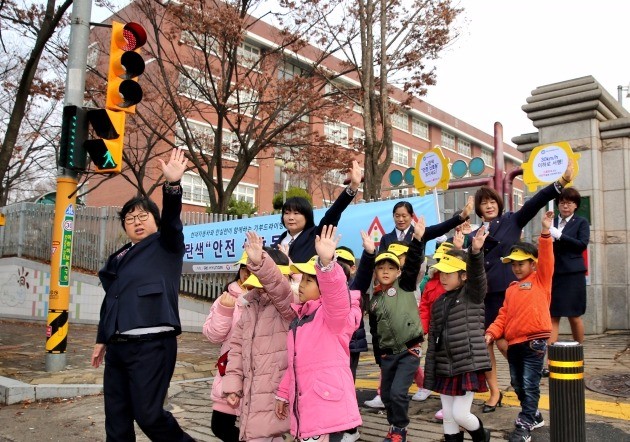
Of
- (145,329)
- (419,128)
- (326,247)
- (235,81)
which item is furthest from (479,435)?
(419,128)

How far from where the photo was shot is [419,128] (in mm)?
50812

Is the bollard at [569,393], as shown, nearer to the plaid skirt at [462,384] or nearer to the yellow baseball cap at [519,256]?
the plaid skirt at [462,384]

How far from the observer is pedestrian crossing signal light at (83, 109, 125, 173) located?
7.01 m

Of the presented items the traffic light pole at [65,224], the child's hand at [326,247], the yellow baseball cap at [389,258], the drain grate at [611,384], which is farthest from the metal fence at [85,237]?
the child's hand at [326,247]

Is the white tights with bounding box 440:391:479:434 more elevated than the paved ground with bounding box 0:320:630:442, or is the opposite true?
the white tights with bounding box 440:391:479:434

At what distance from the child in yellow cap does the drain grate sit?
213cm

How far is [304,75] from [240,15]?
103 inches

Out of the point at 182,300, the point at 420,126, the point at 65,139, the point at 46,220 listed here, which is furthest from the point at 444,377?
the point at 420,126

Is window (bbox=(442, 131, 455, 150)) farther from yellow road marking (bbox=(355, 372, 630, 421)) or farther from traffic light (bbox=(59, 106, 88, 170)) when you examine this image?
yellow road marking (bbox=(355, 372, 630, 421))

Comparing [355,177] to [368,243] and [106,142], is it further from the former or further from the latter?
[106,142]

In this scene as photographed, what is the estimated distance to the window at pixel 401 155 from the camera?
46719mm

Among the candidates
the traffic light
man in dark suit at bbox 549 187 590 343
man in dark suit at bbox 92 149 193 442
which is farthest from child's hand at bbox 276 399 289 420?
the traffic light

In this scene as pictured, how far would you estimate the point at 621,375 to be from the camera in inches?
242

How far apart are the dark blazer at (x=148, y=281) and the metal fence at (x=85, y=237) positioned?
8.74 metres
